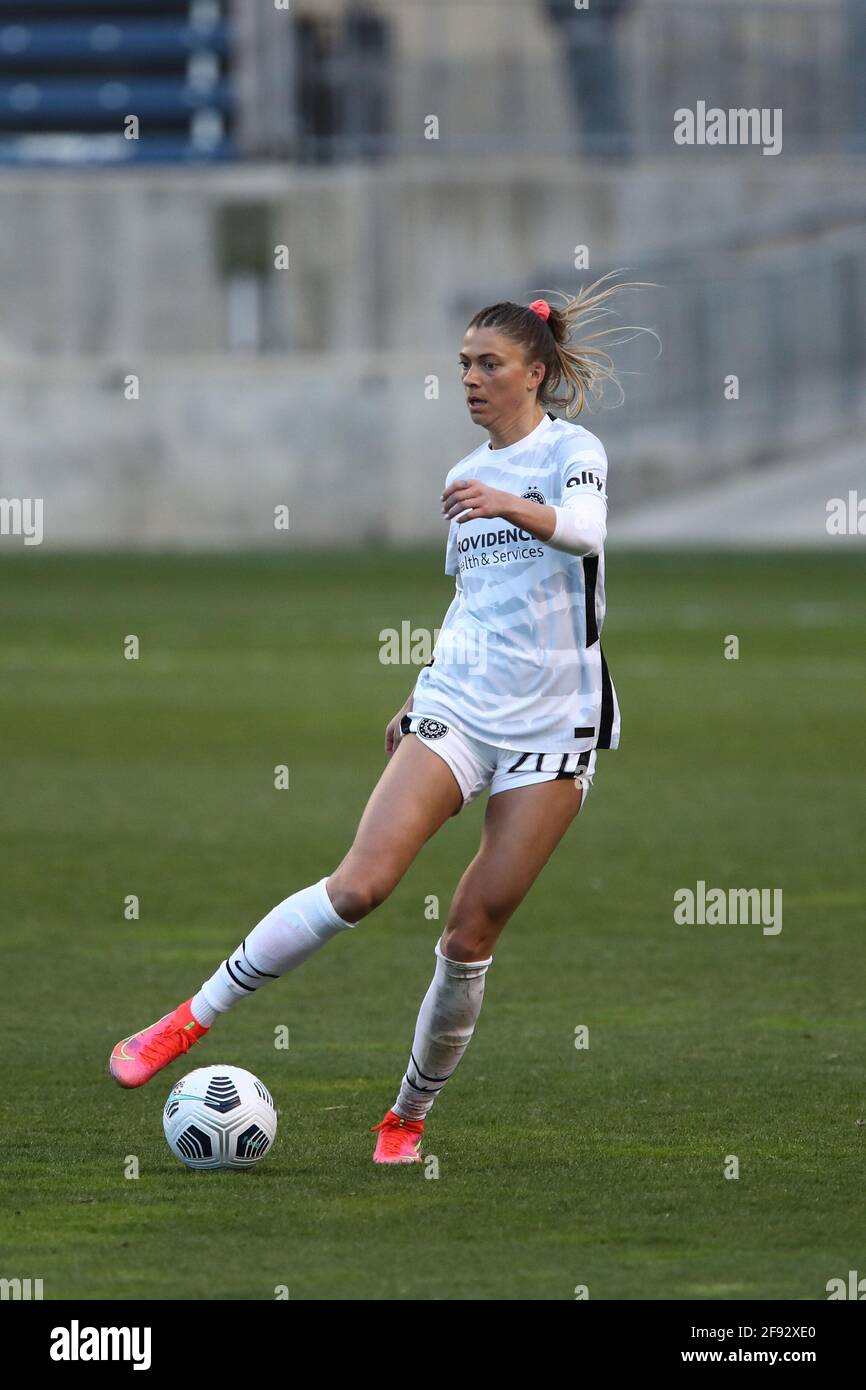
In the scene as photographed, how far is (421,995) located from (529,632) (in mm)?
2663

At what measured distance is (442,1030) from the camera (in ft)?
20.0

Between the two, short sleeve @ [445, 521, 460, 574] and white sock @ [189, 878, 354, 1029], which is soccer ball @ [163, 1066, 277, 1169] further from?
short sleeve @ [445, 521, 460, 574]

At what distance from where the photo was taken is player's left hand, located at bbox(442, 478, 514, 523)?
566cm

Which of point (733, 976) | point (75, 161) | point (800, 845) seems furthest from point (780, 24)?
point (733, 976)

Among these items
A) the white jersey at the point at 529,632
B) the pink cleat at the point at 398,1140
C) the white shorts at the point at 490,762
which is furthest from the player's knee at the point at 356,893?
the pink cleat at the point at 398,1140

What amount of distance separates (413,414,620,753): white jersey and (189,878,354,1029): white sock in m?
0.60

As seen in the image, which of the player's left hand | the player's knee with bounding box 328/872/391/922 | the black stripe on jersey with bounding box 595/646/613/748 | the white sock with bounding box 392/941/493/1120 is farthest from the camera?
the black stripe on jersey with bounding box 595/646/613/748

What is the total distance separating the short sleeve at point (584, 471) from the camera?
596 centimetres

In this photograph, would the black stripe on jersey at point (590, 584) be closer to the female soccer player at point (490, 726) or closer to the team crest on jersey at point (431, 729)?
the female soccer player at point (490, 726)

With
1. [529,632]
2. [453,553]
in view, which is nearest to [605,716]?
[529,632]

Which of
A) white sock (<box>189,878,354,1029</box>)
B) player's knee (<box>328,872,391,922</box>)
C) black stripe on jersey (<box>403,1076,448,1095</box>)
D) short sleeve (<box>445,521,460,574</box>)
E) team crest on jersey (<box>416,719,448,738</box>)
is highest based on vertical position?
short sleeve (<box>445,521,460,574</box>)

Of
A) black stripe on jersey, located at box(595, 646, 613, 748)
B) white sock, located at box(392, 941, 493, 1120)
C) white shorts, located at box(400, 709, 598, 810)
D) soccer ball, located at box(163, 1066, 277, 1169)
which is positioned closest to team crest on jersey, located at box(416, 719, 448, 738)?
white shorts, located at box(400, 709, 598, 810)

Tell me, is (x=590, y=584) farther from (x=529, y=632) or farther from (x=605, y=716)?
(x=605, y=716)
